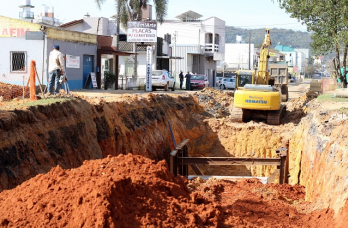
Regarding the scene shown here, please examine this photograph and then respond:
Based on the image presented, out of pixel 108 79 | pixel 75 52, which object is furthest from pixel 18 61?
pixel 108 79

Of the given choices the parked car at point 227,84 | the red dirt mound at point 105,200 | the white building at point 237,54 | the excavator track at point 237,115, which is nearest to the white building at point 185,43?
the parked car at point 227,84

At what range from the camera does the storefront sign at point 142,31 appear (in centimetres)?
3712

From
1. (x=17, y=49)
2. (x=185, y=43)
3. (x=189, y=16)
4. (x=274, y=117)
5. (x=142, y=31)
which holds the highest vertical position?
(x=189, y=16)

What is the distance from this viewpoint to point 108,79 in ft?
119

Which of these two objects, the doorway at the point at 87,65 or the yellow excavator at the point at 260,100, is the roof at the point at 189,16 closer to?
Answer: the doorway at the point at 87,65

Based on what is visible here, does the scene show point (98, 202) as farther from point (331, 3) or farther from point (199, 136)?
point (331, 3)

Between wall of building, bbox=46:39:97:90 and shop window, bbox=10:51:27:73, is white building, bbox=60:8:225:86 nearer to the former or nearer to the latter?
wall of building, bbox=46:39:97:90

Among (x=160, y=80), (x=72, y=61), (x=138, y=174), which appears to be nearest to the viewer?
(x=138, y=174)

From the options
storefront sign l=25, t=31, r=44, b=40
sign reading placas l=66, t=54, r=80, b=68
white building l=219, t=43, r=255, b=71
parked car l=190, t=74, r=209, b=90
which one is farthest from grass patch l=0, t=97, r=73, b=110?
white building l=219, t=43, r=255, b=71

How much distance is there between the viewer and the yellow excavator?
24.4m

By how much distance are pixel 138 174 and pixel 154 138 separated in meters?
12.6

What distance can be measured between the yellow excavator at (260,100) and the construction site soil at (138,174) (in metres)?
1.05

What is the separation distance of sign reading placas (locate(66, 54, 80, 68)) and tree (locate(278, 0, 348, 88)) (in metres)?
13.5

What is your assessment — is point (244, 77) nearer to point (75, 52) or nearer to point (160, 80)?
point (160, 80)
